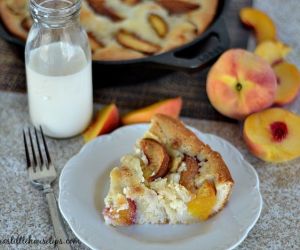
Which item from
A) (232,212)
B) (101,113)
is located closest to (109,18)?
(101,113)

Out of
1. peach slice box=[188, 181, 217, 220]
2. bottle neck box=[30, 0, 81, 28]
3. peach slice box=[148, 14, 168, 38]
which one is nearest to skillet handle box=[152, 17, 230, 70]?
peach slice box=[148, 14, 168, 38]

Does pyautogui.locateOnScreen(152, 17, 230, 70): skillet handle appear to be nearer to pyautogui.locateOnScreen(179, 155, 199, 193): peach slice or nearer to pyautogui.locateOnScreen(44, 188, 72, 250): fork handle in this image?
pyautogui.locateOnScreen(179, 155, 199, 193): peach slice

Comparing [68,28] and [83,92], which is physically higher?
[68,28]

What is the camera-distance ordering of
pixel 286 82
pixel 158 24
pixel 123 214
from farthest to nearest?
pixel 158 24
pixel 286 82
pixel 123 214

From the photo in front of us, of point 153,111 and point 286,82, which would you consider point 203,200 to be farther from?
point 286,82

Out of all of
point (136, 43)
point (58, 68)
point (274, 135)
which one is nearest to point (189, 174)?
point (274, 135)

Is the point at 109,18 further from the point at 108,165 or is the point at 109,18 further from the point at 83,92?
the point at 108,165
